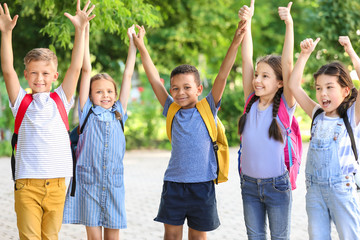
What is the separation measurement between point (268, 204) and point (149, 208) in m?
3.92

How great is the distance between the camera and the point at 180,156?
3789 millimetres

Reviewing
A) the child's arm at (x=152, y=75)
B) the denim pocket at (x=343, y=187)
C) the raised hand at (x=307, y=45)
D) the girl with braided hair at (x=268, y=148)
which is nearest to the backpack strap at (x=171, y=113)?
the child's arm at (x=152, y=75)

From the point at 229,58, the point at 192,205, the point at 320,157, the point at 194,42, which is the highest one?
A: the point at 194,42

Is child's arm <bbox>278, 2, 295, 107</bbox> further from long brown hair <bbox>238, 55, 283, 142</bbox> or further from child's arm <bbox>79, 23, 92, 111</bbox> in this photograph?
child's arm <bbox>79, 23, 92, 111</bbox>

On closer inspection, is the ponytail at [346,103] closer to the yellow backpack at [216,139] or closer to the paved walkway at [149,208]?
the yellow backpack at [216,139]

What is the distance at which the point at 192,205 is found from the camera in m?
3.77

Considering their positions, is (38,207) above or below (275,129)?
below

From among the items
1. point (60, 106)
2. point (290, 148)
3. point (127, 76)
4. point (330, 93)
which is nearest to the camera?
point (330, 93)

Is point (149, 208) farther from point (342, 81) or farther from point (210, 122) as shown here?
point (342, 81)

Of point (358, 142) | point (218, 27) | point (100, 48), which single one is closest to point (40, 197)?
point (358, 142)

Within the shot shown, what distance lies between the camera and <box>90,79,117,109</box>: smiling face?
157 inches

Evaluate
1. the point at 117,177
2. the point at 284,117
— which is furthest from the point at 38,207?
the point at 284,117

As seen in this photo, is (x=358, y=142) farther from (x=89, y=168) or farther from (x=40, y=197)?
(x=40, y=197)

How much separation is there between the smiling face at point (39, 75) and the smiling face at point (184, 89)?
921 mm
